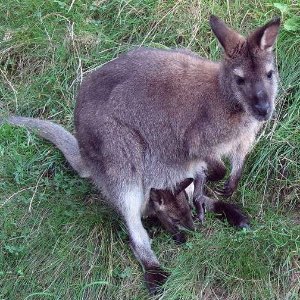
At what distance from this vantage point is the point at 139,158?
477 cm

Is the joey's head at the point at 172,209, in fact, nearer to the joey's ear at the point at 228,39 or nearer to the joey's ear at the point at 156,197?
the joey's ear at the point at 156,197

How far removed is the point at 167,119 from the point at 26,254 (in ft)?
3.76

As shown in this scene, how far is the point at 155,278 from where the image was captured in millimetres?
4570

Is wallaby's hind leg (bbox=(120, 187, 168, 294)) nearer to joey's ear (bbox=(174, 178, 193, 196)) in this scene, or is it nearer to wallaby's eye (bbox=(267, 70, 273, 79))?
joey's ear (bbox=(174, 178, 193, 196))

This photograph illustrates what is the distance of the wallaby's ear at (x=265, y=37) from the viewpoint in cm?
436

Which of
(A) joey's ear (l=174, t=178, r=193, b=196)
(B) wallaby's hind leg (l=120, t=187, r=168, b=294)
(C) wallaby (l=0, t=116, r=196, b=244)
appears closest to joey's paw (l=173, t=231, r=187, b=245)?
(C) wallaby (l=0, t=116, r=196, b=244)

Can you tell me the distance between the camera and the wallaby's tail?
5157mm

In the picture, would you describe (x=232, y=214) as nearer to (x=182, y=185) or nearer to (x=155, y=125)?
(x=182, y=185)

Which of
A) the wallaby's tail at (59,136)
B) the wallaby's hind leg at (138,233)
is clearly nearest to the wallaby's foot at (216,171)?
the wallaby's hind leg at (138,233)

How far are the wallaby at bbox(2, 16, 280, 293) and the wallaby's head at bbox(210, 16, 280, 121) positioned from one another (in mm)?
11

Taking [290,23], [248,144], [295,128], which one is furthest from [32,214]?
[290,23]

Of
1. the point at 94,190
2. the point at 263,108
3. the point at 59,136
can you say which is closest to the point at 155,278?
the point at 94,190

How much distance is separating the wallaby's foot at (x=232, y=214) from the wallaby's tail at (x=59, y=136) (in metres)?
0.84

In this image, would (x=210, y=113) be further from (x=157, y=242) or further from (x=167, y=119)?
(x=157, y=242)
